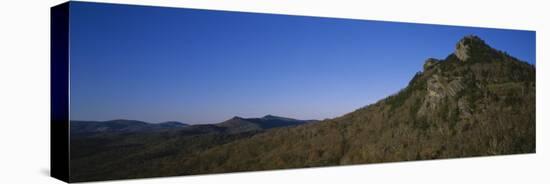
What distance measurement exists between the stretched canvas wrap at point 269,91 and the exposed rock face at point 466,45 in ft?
0.10

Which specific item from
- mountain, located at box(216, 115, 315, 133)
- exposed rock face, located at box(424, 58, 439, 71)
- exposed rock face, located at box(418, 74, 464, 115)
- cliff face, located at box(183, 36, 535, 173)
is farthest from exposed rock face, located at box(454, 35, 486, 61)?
mountain, located at box(216, 115, 315, 133)

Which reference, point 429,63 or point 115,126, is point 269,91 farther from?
point 429,63

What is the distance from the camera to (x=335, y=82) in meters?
16.1

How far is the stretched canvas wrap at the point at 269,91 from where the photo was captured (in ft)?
44.0

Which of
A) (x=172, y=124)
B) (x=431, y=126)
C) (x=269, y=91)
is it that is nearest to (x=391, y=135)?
(x=431, y=126)

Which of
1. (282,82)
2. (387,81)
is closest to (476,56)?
(387,81)

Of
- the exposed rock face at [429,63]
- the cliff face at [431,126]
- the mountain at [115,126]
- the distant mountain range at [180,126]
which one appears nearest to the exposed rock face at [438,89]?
the cliff face at [431,126]

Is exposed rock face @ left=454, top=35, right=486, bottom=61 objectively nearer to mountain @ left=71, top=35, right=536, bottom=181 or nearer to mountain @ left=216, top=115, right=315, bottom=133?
mountain @ left=71, top=35, right=536, bottom=181

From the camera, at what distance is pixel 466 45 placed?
17.8 metres

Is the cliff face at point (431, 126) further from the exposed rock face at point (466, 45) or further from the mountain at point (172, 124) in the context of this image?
the mountain at point (172, 124)

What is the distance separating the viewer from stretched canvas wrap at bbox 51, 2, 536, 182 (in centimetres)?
1341

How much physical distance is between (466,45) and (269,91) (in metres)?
5.22

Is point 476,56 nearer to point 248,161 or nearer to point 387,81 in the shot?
point 387,81

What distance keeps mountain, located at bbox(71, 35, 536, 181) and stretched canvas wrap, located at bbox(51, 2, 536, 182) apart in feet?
0.08
